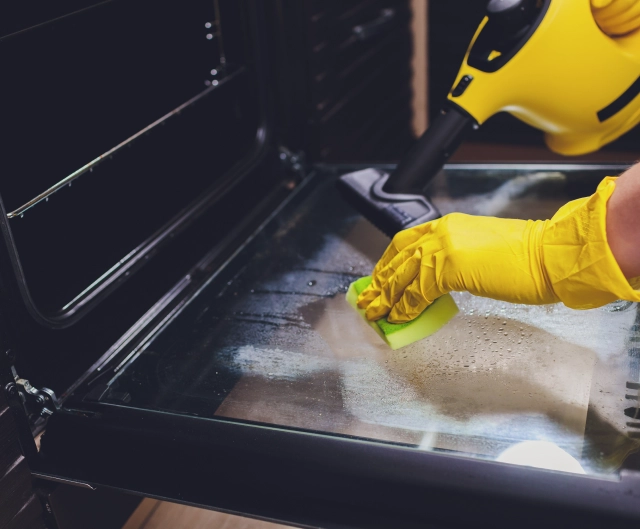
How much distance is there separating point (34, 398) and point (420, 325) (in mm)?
708

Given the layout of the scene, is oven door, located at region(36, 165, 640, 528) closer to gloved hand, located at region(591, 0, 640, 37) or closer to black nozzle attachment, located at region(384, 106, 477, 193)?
black nozzle attachment, located at region(384, 106, 477, 193)

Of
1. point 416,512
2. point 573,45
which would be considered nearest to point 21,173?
point 416,512

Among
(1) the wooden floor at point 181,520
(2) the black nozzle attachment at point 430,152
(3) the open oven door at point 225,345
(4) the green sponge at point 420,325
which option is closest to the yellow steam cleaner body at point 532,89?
(2) the black nozzle attachment at point 430,152

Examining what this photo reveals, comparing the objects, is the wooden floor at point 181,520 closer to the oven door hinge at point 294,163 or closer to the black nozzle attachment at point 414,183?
the black nozzle attachment at point 414,183

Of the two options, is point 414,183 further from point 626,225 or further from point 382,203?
point 626,225

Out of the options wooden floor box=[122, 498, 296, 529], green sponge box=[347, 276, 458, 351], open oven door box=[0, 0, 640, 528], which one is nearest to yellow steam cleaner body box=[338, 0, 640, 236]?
open oven door box=[0, 0, 640, 528]

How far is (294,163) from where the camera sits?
1981 mm

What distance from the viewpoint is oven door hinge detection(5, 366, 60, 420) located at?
115 centimetres

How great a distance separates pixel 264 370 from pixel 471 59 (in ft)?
2.65

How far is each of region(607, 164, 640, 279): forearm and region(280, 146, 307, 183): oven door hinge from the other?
1095mm

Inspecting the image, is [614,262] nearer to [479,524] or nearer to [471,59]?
[479,524]

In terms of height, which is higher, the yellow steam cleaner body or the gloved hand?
the gloved hand

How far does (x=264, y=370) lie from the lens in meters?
1.25

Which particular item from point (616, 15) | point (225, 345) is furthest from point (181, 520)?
point (616, 15)
